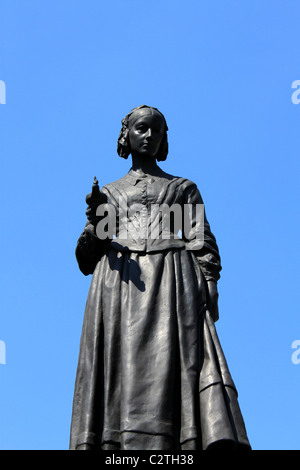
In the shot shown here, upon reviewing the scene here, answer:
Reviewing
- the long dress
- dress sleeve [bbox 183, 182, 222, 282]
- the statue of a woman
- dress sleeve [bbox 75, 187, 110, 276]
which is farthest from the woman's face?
dress sleeve [bbox 75, 187, 110, 276]


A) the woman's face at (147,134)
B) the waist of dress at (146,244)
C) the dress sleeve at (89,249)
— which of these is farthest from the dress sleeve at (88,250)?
the woman's face at (147,134)

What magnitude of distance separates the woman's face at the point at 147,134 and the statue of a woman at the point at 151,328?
0.01 m

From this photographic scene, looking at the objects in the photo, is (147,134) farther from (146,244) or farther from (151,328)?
(151,328)

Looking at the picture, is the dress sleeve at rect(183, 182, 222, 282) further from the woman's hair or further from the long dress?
the woman's hair

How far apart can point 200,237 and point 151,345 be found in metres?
1.87

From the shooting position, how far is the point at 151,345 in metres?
11.2

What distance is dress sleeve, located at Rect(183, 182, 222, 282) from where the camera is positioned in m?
12.1

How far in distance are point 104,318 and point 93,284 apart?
63 cm

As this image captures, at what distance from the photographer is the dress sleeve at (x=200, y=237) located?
39.8 feet

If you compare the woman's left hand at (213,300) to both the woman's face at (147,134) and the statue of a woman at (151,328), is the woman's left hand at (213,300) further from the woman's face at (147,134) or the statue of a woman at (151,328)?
the woman's face at (147,134)

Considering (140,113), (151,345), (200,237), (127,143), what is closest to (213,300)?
(200,237)

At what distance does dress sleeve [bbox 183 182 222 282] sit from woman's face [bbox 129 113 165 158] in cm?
80

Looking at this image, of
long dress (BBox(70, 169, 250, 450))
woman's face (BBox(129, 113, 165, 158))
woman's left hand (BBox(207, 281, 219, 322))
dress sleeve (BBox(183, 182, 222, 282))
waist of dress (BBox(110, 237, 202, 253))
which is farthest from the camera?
woman's face (BBox(129, 113, 165, 158))

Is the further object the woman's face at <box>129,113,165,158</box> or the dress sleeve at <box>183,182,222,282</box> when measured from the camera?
the woman's face at <box>129,113,165,158</box>
